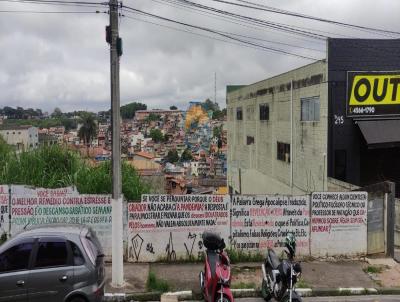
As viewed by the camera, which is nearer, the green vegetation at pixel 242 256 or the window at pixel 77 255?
the window at pixel 77 255

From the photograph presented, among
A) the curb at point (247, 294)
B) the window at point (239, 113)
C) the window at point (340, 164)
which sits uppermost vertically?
the window at point (239, 113)

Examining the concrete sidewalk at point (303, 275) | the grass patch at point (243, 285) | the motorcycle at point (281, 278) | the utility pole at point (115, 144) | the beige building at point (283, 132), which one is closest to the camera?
the motorcycle at point (281, 278)

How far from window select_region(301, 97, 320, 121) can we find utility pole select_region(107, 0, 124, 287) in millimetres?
14555

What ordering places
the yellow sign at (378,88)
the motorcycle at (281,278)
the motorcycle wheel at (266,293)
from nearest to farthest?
the motorcycle at (281,278)
the motorcycle wheel at (266,293)
the yellow sign at (378,88)

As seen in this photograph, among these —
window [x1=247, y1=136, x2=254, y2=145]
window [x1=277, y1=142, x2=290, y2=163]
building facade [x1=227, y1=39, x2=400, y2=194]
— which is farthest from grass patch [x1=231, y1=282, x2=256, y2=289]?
Answer: window [x1=247, y1=136, x2=254, y2=145]

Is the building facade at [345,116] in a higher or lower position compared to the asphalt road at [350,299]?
higher

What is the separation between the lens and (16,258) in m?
7.36

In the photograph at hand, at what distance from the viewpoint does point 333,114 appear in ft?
67.9

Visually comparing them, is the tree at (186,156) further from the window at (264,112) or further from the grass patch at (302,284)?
the grass patch at (302,284)

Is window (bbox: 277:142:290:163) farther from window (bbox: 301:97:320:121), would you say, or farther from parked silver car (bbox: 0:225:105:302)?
parked silver car (bbox: 0:225:105:302)

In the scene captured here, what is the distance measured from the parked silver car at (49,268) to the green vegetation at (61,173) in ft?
14.2

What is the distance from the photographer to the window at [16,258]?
7.31 m

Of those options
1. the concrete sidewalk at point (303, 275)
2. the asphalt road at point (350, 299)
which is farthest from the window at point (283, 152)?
the asphalt road at point (350, 299)

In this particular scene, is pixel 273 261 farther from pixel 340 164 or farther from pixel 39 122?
pixel 39 122
